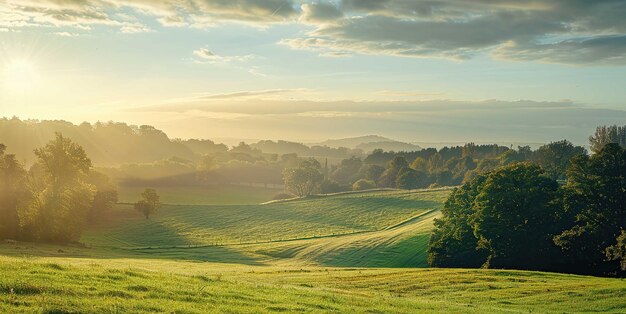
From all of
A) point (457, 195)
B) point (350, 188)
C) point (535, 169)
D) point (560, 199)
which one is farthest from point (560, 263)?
point (350, 188)

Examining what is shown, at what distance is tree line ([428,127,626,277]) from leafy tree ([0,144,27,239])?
6031 cm

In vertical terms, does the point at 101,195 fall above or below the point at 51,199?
below

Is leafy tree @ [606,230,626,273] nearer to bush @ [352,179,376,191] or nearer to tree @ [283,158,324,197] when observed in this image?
tree @ [283,158,324,197]

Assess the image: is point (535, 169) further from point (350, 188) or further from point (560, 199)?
point (350, 188)

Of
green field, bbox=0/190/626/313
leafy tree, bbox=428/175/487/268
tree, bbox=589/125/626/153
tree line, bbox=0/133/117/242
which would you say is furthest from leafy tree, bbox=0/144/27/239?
tree, bbox=589/125/626/153

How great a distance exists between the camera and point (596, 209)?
2319 inches

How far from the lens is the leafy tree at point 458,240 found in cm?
6638

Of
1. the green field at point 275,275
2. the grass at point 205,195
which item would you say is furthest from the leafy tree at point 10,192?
the grass at point 205,195

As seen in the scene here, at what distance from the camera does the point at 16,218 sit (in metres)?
81.0

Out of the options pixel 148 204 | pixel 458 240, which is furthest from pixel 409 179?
pixel 458 240

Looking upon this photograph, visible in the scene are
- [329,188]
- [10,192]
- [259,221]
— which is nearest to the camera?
[10,192]

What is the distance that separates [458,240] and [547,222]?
10.9m

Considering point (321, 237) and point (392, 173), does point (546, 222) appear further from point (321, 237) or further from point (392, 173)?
point (392, 173)

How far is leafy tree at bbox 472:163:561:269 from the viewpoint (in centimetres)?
6119
